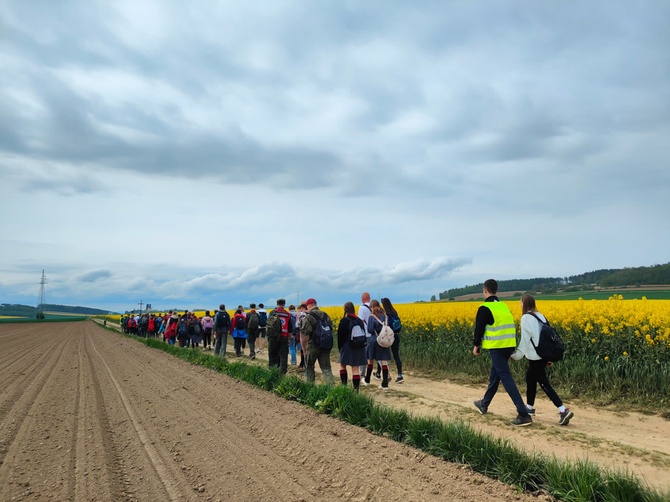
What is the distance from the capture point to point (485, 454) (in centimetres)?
509

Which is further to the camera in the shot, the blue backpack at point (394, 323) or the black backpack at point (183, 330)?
the black backpack at point (183, 330)

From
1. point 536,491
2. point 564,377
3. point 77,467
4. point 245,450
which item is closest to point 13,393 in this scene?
point 77,467

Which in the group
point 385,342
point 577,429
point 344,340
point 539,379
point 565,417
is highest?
point 344,340

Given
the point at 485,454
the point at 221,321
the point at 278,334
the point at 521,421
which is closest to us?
the point at 485,454

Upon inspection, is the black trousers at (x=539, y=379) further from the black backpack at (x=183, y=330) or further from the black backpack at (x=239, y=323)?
the black backpack at (x=183, y=330)

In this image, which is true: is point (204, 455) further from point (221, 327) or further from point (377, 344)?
point (221, 327)

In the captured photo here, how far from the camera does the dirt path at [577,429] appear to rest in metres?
5.55

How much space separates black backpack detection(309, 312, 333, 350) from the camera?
9.82m

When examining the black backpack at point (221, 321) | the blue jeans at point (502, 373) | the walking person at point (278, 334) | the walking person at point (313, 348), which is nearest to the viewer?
the blue jeans at point (502, 373)

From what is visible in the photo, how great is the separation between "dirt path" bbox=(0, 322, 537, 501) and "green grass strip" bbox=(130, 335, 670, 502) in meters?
0.21

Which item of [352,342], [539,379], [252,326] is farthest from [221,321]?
[539,379]

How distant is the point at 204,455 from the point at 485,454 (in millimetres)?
3294

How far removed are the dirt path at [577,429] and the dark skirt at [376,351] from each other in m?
0.73

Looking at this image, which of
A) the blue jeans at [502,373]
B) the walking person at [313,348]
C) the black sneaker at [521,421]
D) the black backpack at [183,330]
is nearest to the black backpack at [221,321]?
the black backpack at [183,330]
